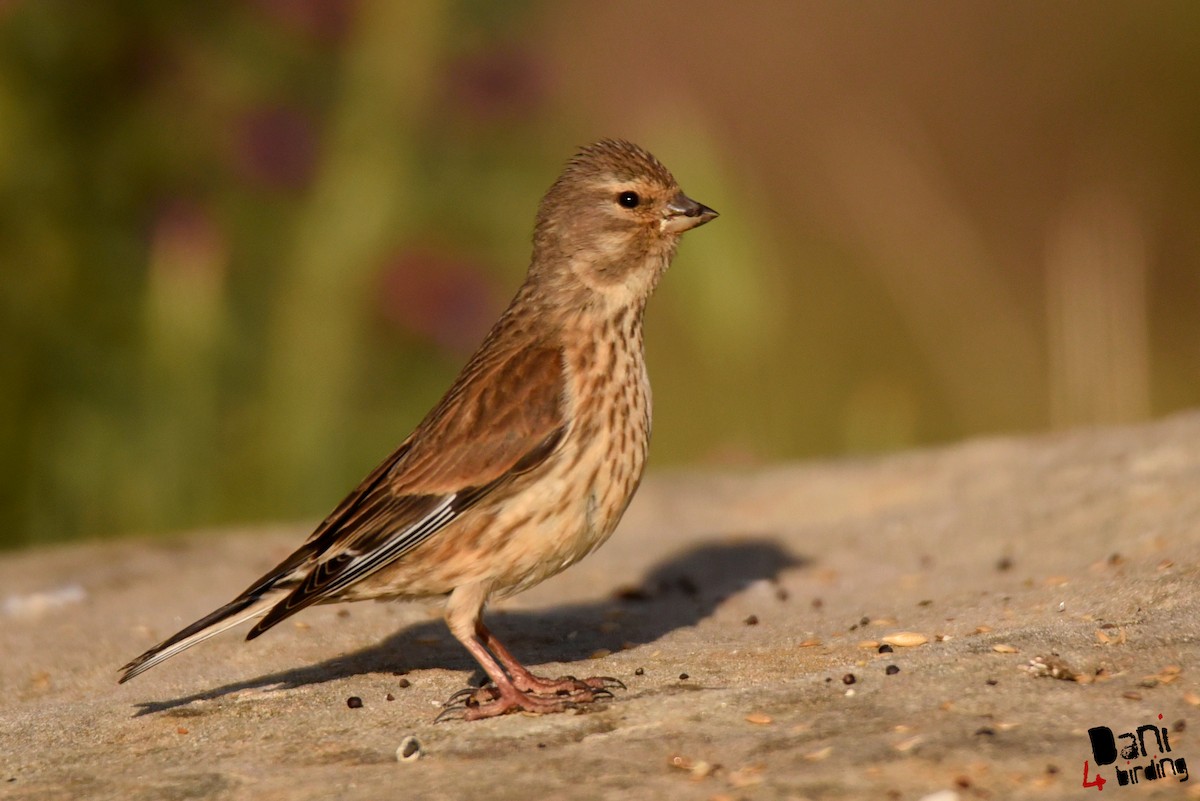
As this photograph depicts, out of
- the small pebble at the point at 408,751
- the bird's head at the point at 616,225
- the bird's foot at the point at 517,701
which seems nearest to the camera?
the small pebble at the point at 408,751

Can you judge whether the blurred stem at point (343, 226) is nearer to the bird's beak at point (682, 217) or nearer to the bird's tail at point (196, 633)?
the bird's beak at point (682, 217)

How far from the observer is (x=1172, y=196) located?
1056cm

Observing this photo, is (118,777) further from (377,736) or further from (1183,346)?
(1183,346)

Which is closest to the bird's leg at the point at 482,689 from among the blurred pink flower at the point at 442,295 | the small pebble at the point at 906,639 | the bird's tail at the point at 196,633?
the bird's tail at the point at 196,633

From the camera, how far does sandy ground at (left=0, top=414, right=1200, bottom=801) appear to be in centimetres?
316

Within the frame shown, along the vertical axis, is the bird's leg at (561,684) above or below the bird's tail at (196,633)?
below

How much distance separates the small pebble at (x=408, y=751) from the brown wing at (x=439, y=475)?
0.55m

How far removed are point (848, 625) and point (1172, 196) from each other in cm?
701

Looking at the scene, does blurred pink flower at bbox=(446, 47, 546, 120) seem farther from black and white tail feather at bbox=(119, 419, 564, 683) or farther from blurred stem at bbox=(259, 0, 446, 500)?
black and white tail feather at bbox=(119, 419, 564, 683)

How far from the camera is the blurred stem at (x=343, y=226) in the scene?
6.29m

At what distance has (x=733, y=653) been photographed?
4070 mm

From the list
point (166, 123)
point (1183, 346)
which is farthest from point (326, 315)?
point (1183, 346)

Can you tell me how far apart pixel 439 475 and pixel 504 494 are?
0.58 ft

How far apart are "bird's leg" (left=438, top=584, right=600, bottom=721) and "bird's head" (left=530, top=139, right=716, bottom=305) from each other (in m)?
0.88
